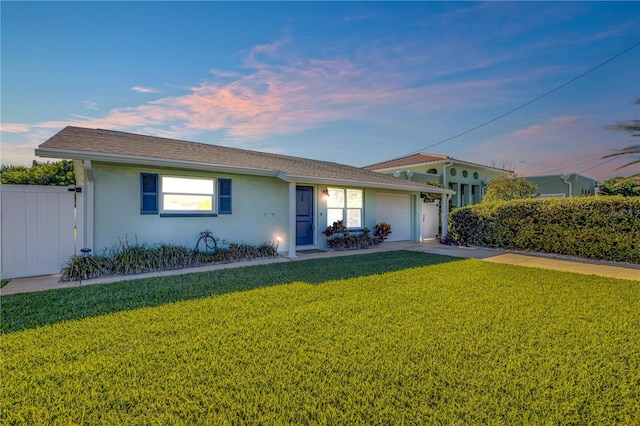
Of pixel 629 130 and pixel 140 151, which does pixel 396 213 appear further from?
pixel 140 151

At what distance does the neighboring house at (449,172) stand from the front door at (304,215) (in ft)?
29.1

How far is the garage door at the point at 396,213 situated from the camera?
13245mm

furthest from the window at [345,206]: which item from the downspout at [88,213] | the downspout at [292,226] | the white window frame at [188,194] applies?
the downspout at [88,213]

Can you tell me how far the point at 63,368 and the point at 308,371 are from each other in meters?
2.32

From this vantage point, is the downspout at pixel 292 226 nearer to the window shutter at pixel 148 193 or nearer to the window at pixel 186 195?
the window at pixel 186 195

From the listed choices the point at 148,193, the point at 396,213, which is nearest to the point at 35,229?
the point at 148,193

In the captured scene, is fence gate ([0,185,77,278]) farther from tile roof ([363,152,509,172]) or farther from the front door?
tile roof ([363,152,509,172])

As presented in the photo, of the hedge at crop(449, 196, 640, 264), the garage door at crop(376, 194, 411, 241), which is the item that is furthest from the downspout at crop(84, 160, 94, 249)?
the hedge at crop(449, 196, 640, 264)

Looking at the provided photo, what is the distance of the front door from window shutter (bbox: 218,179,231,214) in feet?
8.55

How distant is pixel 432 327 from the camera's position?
12.7ft

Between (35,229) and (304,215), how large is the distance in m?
7.19

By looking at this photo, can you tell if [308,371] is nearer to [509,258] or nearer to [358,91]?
[509,258]

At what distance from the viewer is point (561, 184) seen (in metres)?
20.6

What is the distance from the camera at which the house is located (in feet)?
23.0
